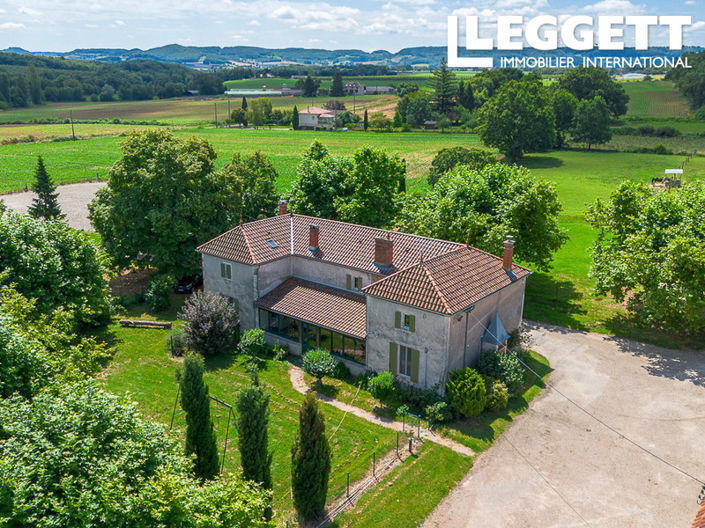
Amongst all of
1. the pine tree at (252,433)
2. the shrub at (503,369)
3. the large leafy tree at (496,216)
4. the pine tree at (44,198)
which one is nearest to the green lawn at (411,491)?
the pine tree at (252,433)

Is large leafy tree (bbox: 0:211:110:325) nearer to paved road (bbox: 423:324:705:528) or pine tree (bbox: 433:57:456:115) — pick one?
paved road (bbox: 423:324:705:528)

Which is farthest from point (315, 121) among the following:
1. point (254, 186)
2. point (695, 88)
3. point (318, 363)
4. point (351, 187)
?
point (318, 363)

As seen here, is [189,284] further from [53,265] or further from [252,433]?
[252,433]

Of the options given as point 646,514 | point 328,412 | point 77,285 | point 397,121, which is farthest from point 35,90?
point 646,514

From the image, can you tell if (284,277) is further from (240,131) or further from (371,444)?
(240,131)

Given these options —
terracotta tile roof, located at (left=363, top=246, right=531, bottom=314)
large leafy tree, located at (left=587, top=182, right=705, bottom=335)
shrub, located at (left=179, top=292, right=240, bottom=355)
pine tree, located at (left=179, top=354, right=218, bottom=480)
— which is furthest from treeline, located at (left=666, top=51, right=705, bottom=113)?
pine tree, located at (left=179, top=354, right=218, bottom=480)

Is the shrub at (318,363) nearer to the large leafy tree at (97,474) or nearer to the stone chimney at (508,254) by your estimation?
the stone chimney at (508,254)
